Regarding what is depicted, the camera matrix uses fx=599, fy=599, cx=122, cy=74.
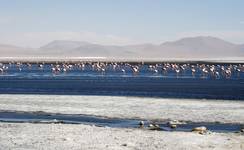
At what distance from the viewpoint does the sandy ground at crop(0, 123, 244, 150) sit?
20828 mm

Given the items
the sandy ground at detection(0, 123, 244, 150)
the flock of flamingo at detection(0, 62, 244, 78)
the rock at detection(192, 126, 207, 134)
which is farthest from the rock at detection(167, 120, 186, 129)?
the flock of flamingo at detection(0, 62, 244, 78)

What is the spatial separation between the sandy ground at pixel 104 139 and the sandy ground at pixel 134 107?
524 cm

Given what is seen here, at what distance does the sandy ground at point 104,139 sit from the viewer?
20.8m

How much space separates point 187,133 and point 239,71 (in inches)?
2637

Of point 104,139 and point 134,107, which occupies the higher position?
point 134,107

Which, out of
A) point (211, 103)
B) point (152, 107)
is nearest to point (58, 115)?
point (152, 107)

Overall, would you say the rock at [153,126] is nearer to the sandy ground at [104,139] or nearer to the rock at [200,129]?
the sandy ground at [104,139]

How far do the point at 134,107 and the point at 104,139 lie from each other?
38.1 feet

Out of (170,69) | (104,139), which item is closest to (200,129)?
(104,139)

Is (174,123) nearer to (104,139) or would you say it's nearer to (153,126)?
(153,126)

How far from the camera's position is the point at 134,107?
1330 inches

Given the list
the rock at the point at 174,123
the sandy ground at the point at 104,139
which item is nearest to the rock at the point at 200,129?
the sandy ground at the point at 104,139

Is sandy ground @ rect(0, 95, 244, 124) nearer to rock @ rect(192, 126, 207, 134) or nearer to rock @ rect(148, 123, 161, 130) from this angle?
rock @ rect(148, 123, 161, 130)

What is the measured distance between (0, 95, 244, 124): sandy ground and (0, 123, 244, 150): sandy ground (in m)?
5.24
